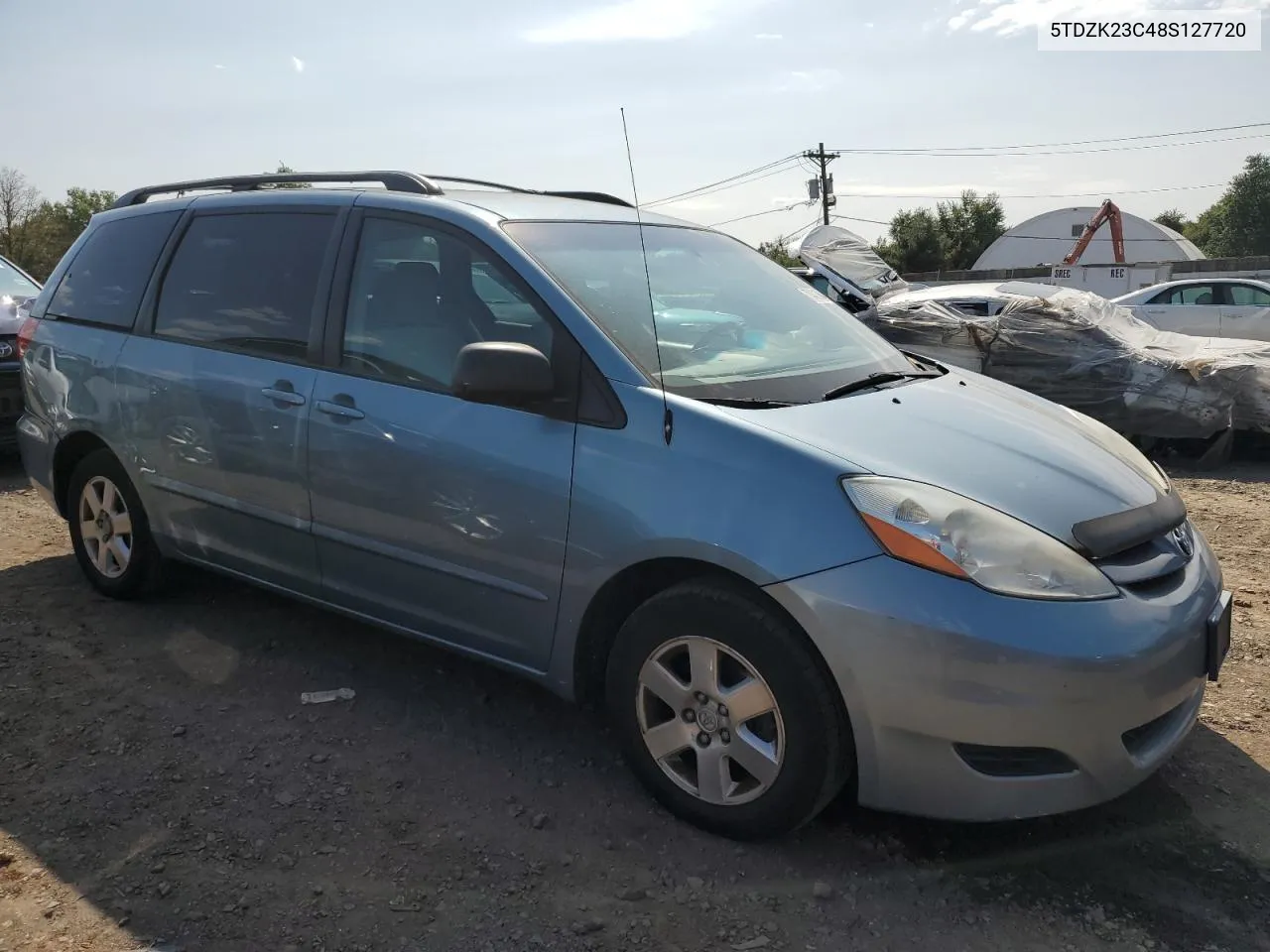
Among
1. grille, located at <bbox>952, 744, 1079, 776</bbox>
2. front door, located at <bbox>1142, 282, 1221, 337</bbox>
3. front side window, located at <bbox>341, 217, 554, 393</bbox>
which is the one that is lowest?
grille, located at <bbox>952, 744, 1079, 776</bbox>

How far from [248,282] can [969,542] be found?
9.20 ft

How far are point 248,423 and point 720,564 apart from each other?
77.9 inches

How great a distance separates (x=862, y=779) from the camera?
8.20 ft

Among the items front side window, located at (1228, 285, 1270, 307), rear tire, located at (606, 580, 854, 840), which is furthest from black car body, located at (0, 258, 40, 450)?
front side window, located at (1228, 285, 1270, 307)

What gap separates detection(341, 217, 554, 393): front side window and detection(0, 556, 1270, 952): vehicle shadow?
1.20m

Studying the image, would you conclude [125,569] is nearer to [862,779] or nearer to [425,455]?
[425,455]

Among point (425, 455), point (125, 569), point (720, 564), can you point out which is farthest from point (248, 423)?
point (720, 564)

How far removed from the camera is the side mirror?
283 centimetres

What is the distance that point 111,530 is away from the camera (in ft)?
14.6

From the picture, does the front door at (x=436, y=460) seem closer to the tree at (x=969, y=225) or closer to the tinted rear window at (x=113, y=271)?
the tinted rear window at (x=113, y=271)

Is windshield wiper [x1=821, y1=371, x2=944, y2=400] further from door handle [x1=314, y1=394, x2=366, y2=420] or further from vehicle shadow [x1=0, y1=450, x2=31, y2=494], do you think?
vehicle shadow [x1=0, y1=450, x2=31, y2=494]

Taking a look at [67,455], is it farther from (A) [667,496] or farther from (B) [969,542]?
(B) [969,542]

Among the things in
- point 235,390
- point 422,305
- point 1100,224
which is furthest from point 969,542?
point 1100,224

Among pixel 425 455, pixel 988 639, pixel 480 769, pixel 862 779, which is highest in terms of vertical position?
pixel 425 455
